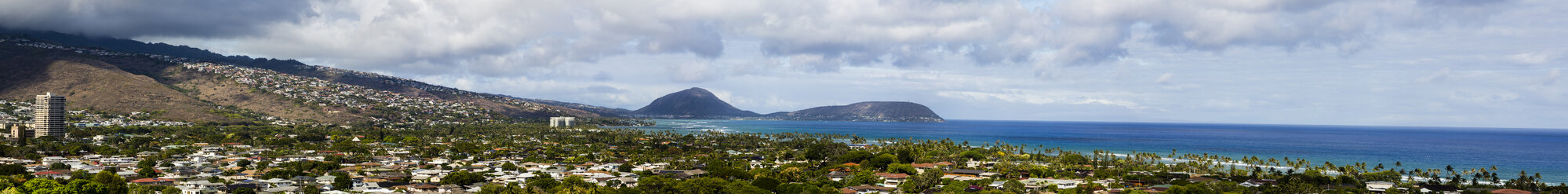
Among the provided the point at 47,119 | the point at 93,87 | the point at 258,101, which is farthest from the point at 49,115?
the point at 258,101

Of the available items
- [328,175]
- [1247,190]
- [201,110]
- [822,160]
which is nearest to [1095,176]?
[1247,190]

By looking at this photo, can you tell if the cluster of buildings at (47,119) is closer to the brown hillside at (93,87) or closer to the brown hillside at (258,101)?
the brown hillside at (93,87)

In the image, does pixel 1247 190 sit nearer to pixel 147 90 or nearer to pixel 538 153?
pixel 538 153

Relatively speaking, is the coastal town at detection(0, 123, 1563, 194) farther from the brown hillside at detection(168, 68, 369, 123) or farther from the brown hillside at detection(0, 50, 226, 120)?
the brown hillside at detection(168, 68, 369, 123)

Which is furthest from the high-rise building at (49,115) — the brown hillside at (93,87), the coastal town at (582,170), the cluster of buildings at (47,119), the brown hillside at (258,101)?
the brown hillside at (258,101)

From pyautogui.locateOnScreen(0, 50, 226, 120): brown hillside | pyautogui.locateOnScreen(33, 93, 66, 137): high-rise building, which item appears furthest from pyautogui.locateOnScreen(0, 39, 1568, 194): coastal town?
pyautogui.locateOnScreen(0, 50, 226, 120): brown hillside

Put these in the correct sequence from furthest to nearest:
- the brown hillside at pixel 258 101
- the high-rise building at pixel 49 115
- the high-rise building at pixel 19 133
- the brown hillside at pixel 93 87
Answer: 1. the brown hillside at pixel 258 101
2. the brown hillside at pixel 93 87
3. the high-rise building at pixel 49 115
4. the high-rise building at pixel 19 133

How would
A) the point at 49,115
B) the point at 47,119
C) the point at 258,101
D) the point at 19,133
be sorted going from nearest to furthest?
the point at 19,133 < the point at 49,115 < the point at 47,119 < the point at 258,101

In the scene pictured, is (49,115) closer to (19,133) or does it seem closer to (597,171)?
(19,133)
